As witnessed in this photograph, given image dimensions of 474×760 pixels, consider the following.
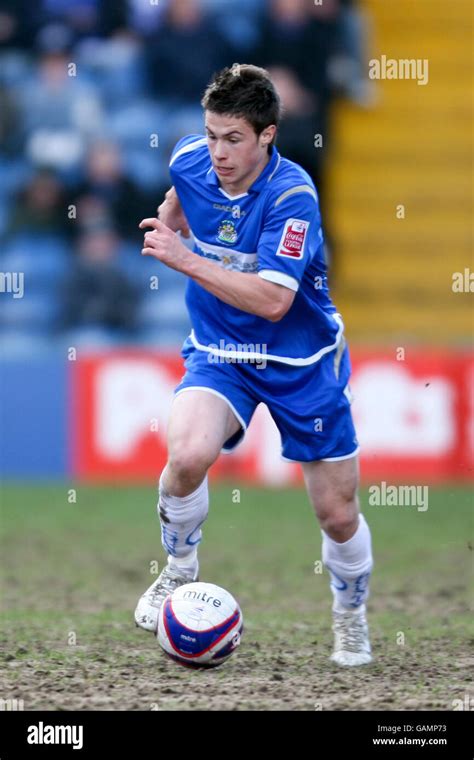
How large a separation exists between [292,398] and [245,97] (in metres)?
1.28

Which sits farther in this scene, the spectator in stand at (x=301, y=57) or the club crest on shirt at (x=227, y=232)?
the spectator in stand at (x=301, y=57)

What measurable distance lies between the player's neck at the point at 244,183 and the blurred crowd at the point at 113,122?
7.68m

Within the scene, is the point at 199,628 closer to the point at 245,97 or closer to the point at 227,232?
the point at 227,232

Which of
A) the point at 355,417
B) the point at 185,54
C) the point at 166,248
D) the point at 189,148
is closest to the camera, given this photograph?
the point at 166,248

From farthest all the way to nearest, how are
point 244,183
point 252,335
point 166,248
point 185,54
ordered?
point 185,54, point 252,335, point 244,183, point 166,248

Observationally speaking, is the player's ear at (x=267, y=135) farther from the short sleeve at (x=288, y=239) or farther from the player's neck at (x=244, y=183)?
the short sleeve at (x=288, y=239)

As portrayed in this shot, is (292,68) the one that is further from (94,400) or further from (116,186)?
(94,400)

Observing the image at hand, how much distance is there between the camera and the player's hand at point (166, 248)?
18.4ft

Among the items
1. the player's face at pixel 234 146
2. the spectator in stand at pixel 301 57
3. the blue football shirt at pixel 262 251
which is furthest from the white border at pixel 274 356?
the spectator in stand at pixel 301 57

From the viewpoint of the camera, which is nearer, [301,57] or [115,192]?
[115,192]

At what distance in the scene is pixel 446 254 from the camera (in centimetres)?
1544

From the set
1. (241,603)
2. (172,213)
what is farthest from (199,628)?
(241,603)

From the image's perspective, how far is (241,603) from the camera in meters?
7.98

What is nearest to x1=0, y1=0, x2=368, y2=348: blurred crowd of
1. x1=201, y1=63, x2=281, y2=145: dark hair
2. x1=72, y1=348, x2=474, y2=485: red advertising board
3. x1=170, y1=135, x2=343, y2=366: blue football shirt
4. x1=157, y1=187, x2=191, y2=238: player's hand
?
x1=72, y1=348, x2=474, y2=485: red advertising board
